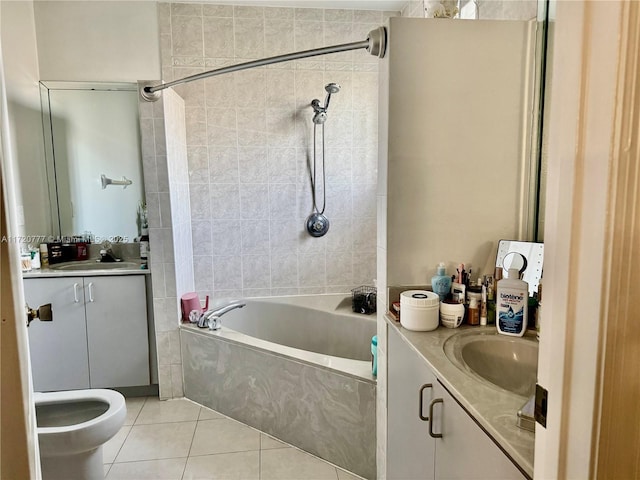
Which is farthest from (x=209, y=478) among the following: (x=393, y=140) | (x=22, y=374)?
(x=393, y=140)

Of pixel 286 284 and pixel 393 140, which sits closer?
pixel 393 140

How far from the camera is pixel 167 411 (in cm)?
256

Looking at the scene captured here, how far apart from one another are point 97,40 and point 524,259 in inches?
118

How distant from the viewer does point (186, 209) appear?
2885 mm

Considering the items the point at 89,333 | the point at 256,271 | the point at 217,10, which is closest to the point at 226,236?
the point at 256,271

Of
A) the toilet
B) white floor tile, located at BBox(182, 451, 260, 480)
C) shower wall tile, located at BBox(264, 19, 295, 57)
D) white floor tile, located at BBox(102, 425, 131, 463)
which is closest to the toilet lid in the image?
the toilet

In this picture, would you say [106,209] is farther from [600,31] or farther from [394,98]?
[600,31]

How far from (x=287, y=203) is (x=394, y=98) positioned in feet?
5.41

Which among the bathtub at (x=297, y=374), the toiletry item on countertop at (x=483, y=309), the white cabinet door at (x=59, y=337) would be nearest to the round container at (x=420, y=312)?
the toiletry item on countertop at (x=483, y=309)

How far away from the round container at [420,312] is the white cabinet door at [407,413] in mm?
85

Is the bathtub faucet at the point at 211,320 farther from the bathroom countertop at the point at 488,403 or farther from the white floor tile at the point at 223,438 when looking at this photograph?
the bathroom countertop at the point at 488,403

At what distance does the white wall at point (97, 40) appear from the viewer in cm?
274

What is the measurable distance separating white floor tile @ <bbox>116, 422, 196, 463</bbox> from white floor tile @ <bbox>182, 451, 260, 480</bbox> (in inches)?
4.9

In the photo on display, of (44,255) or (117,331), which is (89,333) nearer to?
(117,331)
